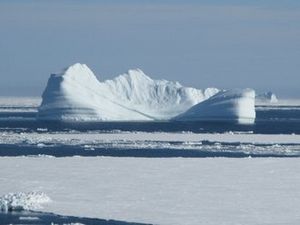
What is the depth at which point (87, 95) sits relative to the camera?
5169 cm

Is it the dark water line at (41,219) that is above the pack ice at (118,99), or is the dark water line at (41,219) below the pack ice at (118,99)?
below

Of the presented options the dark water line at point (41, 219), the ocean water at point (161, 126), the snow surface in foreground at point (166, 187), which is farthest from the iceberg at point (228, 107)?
the dark water line at point (41, 219)

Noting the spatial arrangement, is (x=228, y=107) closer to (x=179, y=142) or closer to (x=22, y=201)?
(x=179, y=142)

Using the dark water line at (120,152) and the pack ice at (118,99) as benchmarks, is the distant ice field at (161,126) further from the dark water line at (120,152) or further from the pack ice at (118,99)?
the dark water line at (120,152)

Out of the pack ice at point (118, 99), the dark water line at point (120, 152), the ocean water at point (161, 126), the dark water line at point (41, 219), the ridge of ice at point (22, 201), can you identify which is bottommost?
the dark water line at point (41, 219)

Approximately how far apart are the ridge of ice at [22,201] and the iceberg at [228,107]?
33.1 metres

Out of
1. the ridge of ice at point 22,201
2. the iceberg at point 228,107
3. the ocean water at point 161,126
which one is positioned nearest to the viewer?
the ridge of ice at point 22,201

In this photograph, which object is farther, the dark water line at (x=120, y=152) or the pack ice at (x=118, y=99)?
the pack ice at (x=118, y=99)

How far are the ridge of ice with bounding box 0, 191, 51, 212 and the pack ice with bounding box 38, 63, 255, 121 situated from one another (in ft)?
109

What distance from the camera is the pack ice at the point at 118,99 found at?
51344 mm

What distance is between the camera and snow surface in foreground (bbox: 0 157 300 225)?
53.1ft

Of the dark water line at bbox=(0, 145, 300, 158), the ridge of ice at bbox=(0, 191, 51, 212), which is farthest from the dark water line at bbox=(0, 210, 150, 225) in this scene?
the dark water line at bbox=(0, 145, 300, 158)

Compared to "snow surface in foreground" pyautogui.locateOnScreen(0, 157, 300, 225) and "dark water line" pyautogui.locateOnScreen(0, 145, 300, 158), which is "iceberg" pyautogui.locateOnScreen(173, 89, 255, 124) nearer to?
"dark water line" pyautogui.locateOnScreen(0, 145, 300, 158)

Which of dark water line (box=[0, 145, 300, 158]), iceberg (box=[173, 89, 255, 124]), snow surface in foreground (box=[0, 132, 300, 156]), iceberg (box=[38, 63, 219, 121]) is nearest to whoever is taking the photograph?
dark water line (box=[0, 145, 300, 158])
